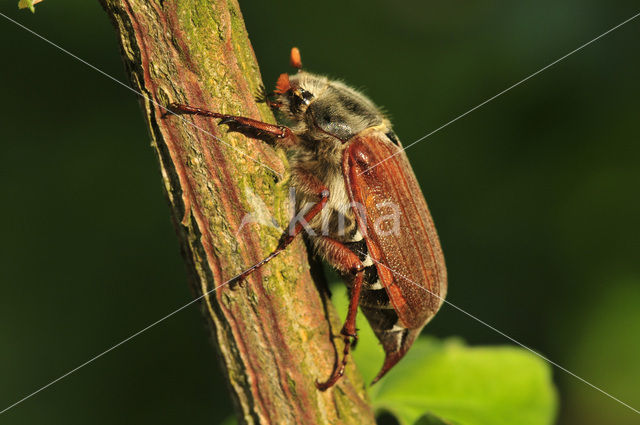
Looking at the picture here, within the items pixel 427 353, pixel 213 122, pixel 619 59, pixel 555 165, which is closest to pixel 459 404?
pixel 427 353

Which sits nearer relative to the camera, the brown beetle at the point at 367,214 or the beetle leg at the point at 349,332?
the beetle leg at the point at 349,332

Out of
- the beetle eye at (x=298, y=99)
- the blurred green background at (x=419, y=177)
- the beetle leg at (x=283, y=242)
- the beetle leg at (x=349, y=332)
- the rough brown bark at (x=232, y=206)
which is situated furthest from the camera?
the blurred green background at (x=419, y=177)

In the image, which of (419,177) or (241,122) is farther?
(419,177)

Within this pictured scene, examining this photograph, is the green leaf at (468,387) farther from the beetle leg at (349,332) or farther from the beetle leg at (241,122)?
the beetle leg at (241,122)

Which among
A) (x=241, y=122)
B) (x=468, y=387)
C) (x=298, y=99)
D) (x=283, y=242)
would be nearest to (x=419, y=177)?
(x=298, y=99)

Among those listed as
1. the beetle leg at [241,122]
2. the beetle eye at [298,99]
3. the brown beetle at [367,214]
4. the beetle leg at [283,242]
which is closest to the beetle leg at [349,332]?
the brown beetle at [367,214]

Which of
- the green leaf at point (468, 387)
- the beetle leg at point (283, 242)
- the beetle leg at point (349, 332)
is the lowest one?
the green leaf at point (468, 387)

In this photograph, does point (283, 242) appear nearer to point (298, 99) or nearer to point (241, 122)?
point (241, 122)
